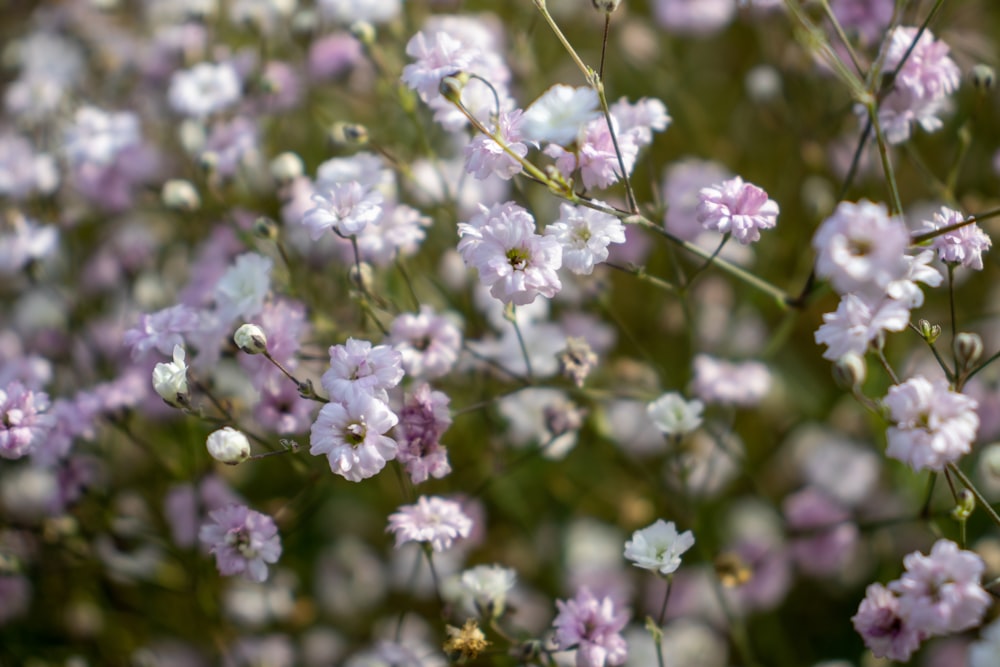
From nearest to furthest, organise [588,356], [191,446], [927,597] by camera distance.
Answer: [927,597] < [588,356] < [191,446]

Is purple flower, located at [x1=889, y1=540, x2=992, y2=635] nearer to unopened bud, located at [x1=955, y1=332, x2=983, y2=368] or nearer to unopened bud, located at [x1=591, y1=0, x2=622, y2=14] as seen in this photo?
unopened bud, located at [x1=955, y1=332, x2=983, y2=368]

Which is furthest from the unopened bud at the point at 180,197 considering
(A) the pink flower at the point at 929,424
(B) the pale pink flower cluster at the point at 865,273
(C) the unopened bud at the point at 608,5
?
(A) the pink flower at the point at 929,424

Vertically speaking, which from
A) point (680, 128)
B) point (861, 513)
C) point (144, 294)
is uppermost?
point (680, 128)

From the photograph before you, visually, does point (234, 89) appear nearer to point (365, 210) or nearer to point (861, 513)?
point (365, 210)

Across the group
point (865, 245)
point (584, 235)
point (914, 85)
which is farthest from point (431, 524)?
point (914, 85)

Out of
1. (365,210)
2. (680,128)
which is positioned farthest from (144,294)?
(680,128)

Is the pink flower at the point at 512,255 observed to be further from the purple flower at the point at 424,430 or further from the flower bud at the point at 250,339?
the flower bud at the point at 250,339

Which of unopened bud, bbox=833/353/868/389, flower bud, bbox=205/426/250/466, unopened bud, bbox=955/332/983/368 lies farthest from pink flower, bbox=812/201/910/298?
flower bud, bbox=205/426/250/466
